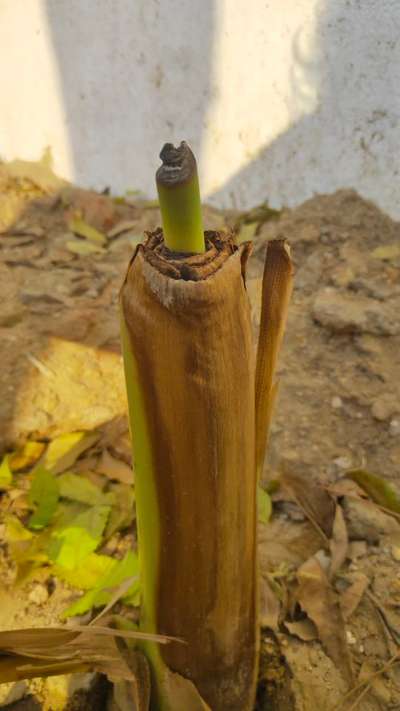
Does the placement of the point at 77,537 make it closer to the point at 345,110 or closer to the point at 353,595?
the point at 353,595

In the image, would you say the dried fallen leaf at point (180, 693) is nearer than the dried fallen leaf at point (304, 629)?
Yes

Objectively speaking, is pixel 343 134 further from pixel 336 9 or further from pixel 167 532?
pixel 167 532

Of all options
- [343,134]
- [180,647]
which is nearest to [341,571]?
[180,647]

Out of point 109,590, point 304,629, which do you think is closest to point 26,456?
point 109,590

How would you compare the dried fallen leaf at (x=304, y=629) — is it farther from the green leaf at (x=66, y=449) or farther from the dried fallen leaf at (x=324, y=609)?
the green leaf at (x=66, y=449)

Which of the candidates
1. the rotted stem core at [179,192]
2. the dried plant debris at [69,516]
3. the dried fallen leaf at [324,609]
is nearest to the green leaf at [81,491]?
the dried plant debris at [69,516]
